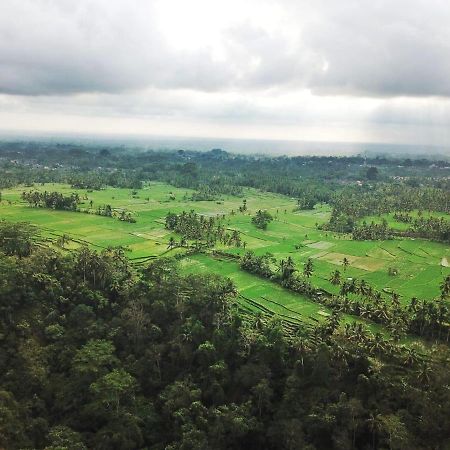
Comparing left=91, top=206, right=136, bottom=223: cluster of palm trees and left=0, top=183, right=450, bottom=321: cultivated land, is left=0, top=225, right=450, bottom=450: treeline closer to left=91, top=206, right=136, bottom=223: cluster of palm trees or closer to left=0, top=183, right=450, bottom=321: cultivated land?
left=0, top=183, right=450, bottom=321: cultivated land

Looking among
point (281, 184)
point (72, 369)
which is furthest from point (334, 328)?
point (281, 184)

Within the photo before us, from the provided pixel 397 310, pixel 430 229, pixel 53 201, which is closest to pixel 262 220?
pixel 430 229

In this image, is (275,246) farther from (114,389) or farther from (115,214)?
(114,389)

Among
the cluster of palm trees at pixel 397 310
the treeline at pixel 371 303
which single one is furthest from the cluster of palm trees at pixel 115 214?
the cluster of palm trees at pixel 397 310

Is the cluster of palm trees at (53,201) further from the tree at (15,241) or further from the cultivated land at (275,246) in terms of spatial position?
the tree at (15,241)

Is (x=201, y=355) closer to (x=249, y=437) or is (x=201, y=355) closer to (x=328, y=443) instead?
(x=249, y=437)

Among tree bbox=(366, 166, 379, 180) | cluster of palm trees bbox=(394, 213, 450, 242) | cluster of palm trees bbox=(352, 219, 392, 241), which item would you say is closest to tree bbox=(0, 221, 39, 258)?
cluster of palm trees bbox=(352, 219, 392, 241)
